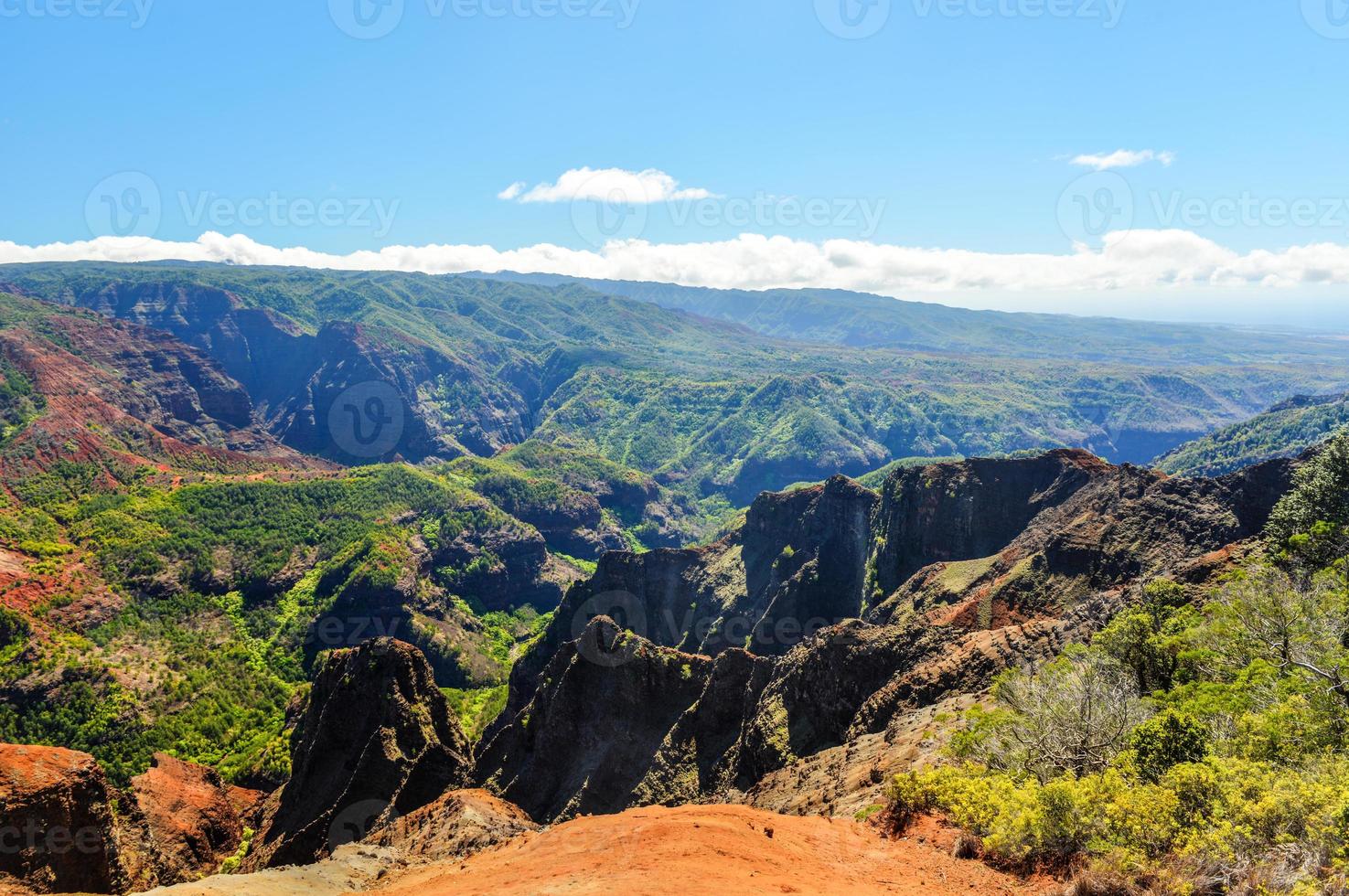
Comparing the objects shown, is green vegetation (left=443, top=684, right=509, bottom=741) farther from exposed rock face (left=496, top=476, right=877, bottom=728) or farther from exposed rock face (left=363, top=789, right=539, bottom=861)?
exposed rock face (left=363, top=789, right=539, bottom=861)

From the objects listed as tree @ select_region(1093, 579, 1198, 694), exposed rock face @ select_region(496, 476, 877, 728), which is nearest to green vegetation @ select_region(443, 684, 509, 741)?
exposed rock face @ select_region(496, 476, 877, 728)

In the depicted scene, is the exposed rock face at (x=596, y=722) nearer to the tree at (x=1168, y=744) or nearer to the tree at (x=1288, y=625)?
the tree at (x=1288, y=625)

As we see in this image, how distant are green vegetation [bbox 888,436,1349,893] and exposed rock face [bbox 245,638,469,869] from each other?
145ft

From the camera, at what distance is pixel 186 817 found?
6625 centimetres

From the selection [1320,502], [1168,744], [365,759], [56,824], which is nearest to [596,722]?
[365,759]

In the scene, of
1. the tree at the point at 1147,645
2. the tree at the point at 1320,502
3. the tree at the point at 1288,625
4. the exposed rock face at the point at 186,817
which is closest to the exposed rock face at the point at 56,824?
the exposed rock face at the point at 186,817

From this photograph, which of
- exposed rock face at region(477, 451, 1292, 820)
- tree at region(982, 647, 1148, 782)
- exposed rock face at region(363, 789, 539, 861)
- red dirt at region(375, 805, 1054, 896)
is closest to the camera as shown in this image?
red dirt at region(375, 805, 1054, 896)

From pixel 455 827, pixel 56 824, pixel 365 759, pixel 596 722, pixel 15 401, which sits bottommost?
pixel 365 759

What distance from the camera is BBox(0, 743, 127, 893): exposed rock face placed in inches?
1427

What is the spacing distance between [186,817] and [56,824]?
33740 millimetres

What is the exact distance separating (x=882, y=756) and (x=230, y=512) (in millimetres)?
167859

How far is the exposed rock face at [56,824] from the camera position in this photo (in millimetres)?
36250

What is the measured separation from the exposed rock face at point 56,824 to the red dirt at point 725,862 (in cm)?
1846

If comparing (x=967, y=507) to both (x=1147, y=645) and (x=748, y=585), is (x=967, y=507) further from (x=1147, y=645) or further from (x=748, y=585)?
(x=1147, y=645)
